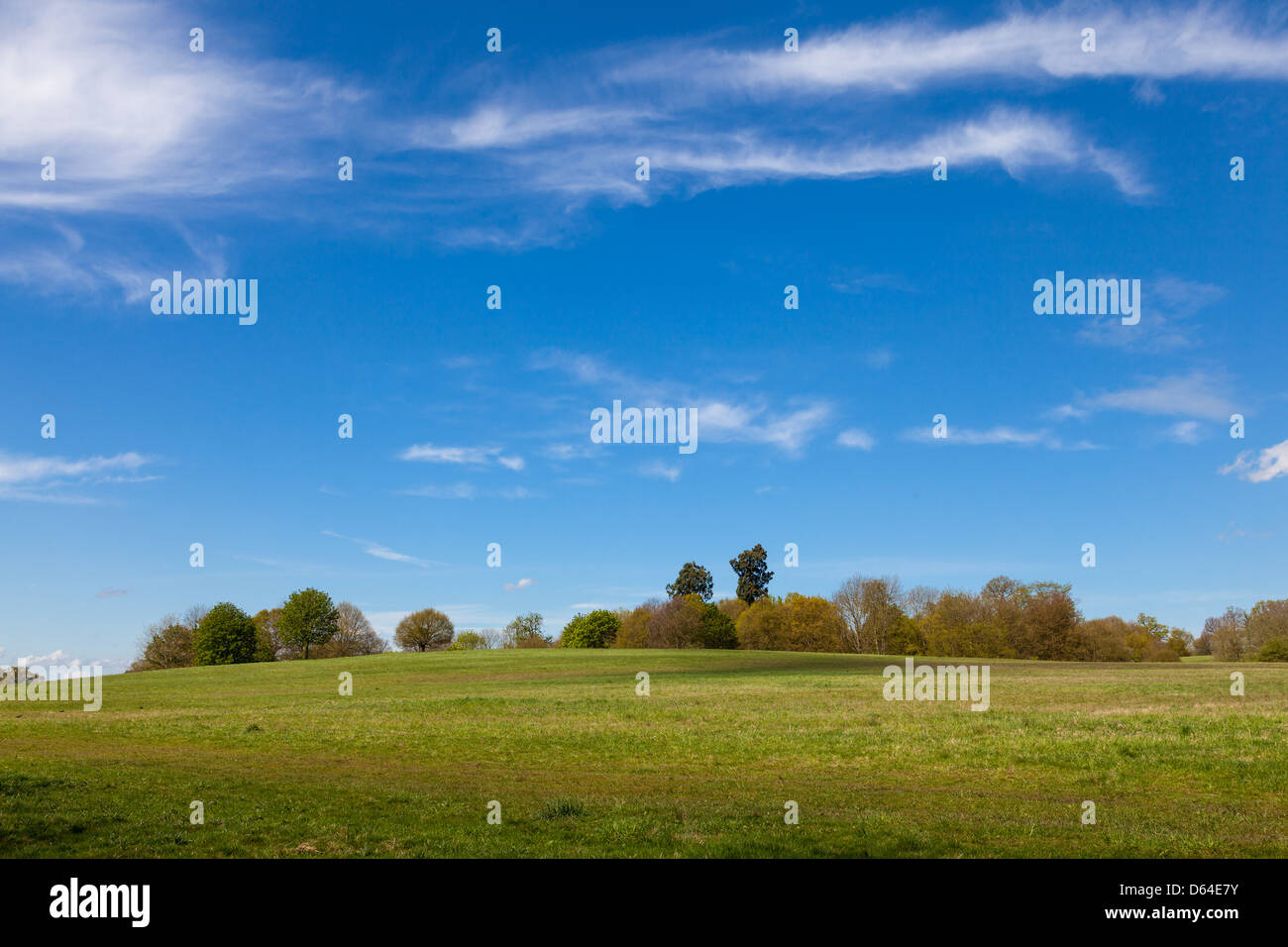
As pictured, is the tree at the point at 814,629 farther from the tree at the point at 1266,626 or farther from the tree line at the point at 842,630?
the tree at the point at 1266,626

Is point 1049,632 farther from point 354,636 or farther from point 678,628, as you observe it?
point 354,636

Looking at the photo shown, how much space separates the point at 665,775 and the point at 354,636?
14213cm

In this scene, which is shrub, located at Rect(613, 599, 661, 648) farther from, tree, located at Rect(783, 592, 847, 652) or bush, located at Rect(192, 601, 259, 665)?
bush, located at Rect(192, 601, 259, 665)

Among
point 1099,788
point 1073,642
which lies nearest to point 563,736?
point 1099,788

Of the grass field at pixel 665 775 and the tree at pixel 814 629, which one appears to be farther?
the tree at pixel 814 629

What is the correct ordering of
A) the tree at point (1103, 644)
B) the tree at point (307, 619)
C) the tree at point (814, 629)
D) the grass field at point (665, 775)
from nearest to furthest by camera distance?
the grass field at point (665, 775), the tree at point (1103, 644), the tree at point (814, 629), the tree at point (307, 619)

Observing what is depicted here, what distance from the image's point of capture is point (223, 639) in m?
122

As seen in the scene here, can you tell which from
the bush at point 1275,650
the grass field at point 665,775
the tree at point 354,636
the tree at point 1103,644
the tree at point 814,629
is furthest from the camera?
the tree at point 354,636

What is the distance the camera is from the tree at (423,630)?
6147 inches

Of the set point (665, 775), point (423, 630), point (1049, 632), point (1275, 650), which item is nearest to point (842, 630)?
point (1049, 632)

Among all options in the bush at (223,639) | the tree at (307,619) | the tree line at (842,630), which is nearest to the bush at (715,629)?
the tree line at (842,630)

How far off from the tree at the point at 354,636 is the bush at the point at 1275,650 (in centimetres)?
12912

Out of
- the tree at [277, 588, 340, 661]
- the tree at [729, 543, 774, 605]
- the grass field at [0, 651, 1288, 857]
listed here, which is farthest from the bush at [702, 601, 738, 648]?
the grass field at [0, 651, 1288, 857]

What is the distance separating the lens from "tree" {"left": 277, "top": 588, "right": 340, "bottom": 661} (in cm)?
13325
